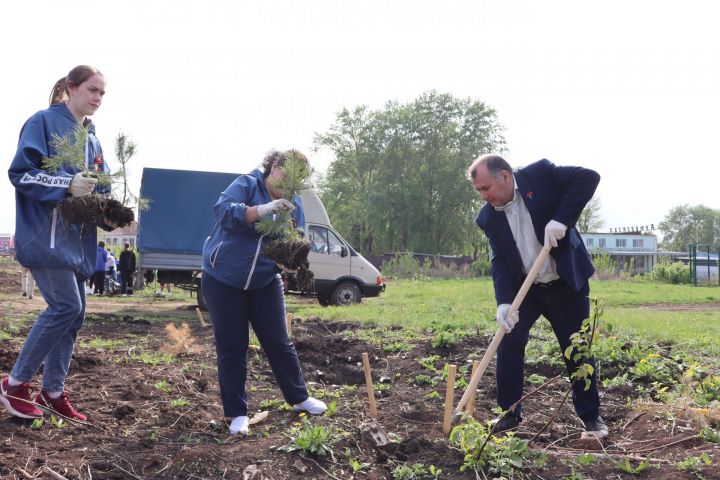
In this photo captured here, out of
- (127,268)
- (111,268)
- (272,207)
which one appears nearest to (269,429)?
(272,207)

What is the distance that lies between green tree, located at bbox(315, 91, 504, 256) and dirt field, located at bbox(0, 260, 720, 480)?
42436mm

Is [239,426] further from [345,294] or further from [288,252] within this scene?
[345,294]

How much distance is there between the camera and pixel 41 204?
3930 mm

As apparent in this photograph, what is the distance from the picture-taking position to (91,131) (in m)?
4.37

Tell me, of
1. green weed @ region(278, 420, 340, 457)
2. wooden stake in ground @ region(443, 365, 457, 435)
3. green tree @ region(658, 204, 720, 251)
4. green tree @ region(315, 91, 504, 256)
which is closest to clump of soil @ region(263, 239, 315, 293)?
green weed @ region(278, 420, 340, 457)

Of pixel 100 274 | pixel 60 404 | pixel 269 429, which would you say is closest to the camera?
pixel 60 404

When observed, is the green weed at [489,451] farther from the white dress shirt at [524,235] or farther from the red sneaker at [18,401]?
the red sneaker at [18,401]

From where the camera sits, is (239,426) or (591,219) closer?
(239,426)

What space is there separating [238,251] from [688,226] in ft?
369

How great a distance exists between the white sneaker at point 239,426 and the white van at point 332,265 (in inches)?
430

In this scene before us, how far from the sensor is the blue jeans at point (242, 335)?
4238 mm

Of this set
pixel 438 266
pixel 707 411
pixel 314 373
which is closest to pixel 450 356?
pixel 314 373

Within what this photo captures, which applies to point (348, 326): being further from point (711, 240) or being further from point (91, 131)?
point (711, 240)

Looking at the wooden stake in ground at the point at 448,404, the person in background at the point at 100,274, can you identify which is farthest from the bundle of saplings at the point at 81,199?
the person in background at the point at 100,274
